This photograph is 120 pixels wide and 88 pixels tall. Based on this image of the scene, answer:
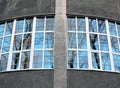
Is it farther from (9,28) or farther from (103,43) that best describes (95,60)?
(9,28)

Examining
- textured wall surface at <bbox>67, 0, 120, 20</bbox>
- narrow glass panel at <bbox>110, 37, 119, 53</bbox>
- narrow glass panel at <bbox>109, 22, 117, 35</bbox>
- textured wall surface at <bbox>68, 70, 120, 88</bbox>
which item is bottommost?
textured wall surface at <bbox>68, 70, 120, 88</bbox>

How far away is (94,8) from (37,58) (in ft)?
15.4

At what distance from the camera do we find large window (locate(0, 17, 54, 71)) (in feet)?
50.5

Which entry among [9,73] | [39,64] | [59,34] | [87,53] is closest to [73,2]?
[59,34]

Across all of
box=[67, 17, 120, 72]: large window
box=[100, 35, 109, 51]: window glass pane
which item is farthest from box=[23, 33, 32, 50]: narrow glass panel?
box=[100, 35, 109, 51]: window glass pane

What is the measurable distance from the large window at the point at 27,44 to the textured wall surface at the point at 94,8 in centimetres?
150

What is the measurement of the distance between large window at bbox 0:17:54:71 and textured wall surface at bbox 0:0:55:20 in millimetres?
392

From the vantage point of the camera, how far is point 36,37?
15992 millimetres

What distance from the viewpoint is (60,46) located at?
15398 mm

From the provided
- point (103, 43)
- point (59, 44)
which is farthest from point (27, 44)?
point (103, 43)

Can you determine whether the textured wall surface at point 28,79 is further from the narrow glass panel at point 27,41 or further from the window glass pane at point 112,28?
the window glass pane at point 112,28

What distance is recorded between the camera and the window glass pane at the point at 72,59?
49.8 feet

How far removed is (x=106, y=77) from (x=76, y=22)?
3814 mm

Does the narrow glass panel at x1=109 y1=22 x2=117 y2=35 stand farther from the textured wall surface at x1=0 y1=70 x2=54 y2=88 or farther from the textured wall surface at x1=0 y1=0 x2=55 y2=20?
the textured wall surface at x1=0 y1=70 x2=54 y2=88
